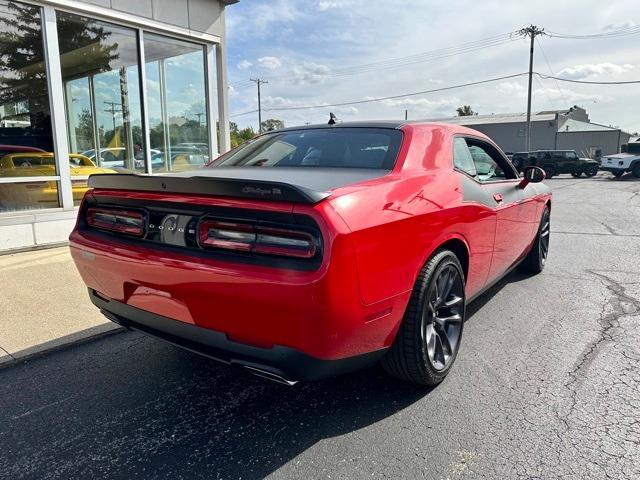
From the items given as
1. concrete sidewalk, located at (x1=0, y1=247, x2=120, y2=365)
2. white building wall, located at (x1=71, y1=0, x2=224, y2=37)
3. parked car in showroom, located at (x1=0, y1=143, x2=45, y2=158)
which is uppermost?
white building wall, located at (x1=71, y1=0, x2=224, y2=37)

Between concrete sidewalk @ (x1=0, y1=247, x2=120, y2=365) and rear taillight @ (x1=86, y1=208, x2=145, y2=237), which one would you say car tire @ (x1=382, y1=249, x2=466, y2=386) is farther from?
concrete sidewalk @ (x1=0, y1=247, x2=120, y2=365)

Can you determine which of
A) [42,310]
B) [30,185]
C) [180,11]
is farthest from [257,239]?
[180,11]

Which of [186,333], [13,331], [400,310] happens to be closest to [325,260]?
Result: [400,310]

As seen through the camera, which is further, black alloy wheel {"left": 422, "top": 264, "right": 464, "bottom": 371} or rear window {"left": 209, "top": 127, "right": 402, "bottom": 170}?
rear window {"left": 209, "top": 127, "right": 402, "bottom": 170}

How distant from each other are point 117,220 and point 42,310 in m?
2.11

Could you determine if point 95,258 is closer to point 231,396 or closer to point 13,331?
point 231,396

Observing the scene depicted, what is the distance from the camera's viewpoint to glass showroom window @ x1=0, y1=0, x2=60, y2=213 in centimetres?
661

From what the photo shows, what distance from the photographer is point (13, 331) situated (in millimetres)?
3715

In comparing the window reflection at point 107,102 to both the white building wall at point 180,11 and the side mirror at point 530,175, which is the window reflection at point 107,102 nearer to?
the white building wall at point 180,11

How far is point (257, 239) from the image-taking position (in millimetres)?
2092

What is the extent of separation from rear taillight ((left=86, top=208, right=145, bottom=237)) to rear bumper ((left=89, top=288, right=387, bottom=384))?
421 mm

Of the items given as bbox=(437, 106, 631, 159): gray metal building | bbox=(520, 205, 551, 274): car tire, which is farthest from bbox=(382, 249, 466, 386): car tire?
bbox=(437, 106, 631, 159): gray metal building

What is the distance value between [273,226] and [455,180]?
4.84ft

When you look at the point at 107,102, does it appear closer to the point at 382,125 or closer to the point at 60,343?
the point at 60,343
